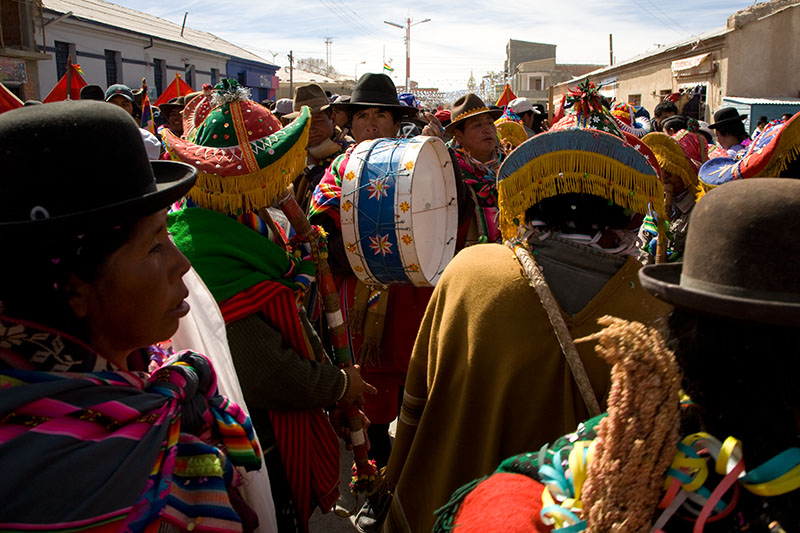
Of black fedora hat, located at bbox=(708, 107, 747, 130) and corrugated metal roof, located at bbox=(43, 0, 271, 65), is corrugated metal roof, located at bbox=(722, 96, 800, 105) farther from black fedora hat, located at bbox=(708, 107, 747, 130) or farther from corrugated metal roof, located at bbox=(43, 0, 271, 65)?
corrugated metal roof, located at bbox=(43, 0, 271, 65)

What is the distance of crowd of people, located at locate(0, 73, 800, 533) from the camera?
3.50ft

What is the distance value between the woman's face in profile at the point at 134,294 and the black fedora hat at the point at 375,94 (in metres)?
3.81

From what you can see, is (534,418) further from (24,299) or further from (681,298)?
(24,299)

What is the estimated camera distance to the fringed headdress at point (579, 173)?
2.01 meters

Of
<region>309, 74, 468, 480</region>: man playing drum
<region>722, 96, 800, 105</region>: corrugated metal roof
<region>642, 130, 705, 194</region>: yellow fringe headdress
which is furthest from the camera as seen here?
<region>722, 96, 800, 105</region>: corrugated metal roof

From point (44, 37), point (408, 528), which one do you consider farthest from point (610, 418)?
point (44, 37)

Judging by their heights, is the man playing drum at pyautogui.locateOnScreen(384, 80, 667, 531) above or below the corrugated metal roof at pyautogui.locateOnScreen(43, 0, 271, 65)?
below

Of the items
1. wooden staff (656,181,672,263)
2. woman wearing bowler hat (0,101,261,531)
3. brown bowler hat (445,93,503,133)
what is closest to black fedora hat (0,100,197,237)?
woman wearing bowler hat (0,101,261,531)

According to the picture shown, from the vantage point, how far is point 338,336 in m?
2.90

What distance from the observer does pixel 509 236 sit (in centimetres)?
228

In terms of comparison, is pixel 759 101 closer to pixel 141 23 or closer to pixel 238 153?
pixel 238 153

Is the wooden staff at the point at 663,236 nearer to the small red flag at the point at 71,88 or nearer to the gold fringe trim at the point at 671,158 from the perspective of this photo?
the gold fringe trim at the point at 671,158

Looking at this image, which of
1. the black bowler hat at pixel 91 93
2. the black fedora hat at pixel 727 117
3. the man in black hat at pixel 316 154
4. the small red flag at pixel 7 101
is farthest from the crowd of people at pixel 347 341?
the black bowler hat at pixel 91 93

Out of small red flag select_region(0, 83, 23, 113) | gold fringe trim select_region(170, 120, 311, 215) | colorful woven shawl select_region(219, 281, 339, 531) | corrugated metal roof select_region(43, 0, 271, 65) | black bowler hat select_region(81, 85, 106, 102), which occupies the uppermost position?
corrugated metal roof select_region(43, 0, 271, 65)
